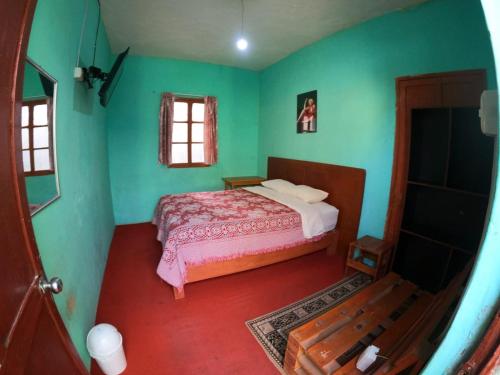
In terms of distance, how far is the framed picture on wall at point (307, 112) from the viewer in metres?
3.21

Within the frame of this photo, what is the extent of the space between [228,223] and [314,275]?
1126mm

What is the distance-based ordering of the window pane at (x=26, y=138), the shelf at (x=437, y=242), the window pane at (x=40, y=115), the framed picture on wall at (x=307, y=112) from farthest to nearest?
the framed picture on wall at (x=307, y=112), the shelf at (x=437, y=242), the window pane at (x=40, y=115), the window pane at (x=26, y=138)

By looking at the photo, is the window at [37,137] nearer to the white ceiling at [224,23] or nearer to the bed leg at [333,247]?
the white ceiling at [224,23]

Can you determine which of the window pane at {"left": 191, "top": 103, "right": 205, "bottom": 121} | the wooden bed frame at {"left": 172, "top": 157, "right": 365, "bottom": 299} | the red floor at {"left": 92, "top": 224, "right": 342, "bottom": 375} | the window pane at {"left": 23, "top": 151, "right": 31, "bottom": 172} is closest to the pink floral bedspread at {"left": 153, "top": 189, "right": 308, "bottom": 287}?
the wooden bed frame at {"left": 172, "top": 157, "right": 365, "bottom": 299}

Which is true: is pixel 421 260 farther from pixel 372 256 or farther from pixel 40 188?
pixel 40 188

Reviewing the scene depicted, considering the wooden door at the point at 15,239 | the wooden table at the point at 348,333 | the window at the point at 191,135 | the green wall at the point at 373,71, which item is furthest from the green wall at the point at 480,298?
the window at the point at 191,135

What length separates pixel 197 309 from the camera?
1963mm

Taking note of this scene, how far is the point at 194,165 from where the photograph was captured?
4234 mm

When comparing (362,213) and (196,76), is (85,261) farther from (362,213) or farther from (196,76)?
(196,76)

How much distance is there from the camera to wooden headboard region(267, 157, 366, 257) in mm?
2680

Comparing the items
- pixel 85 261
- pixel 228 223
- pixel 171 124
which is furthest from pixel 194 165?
pixel 85 261

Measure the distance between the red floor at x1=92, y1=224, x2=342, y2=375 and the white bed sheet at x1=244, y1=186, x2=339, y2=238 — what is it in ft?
1.45

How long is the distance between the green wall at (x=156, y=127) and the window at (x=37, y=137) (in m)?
2.85

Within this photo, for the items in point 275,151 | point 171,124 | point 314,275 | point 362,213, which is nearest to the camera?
point 314,275
